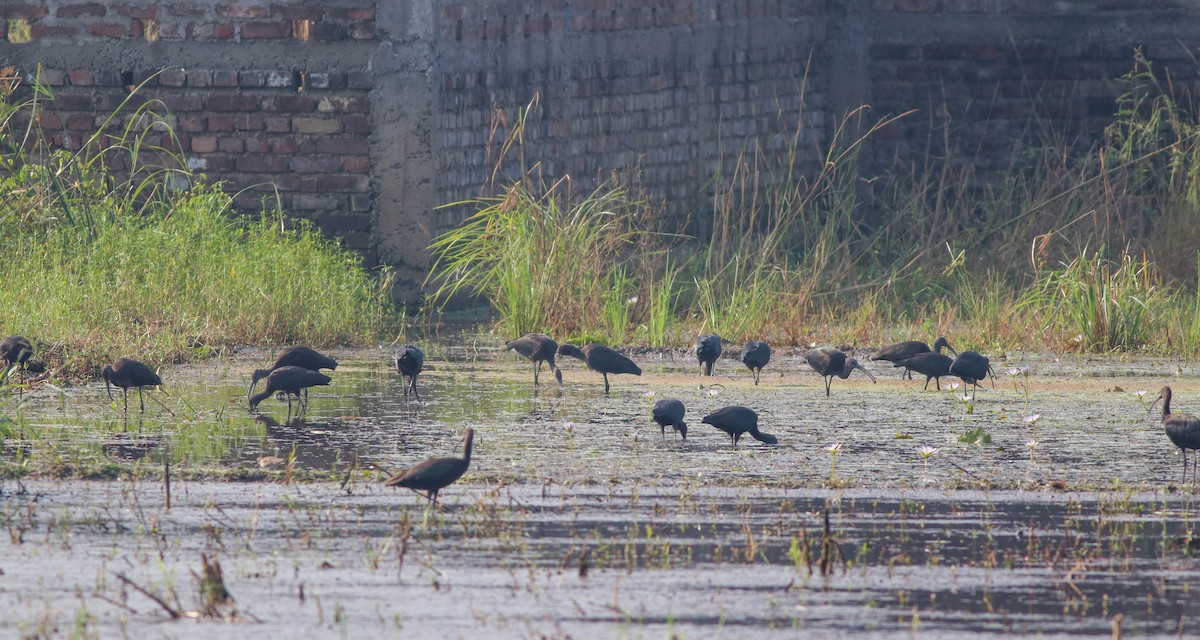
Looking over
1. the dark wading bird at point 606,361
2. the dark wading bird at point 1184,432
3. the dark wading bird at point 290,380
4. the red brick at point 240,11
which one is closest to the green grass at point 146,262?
the red brick at point 240,11

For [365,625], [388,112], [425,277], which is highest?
[388,112]

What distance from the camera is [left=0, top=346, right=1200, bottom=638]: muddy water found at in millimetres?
6023

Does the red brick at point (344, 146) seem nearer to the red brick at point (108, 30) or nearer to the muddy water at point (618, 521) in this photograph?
the red brick at point (108, 30)

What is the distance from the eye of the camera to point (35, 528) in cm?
708

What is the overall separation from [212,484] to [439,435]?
141 centimetres

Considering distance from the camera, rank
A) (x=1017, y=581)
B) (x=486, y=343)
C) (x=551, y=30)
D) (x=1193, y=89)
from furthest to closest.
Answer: (x=1193, y=89) → (x=551, y=30) → (x=486, y=343) → (x=1017, y=581)

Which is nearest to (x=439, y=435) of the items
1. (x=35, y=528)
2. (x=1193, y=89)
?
(x=35, y=528)

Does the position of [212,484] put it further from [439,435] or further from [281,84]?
[281,84]

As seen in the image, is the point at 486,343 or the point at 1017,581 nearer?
the point at 1017,581

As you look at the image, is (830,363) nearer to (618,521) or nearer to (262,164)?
(618,521)

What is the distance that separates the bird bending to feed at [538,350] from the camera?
35.1 feet

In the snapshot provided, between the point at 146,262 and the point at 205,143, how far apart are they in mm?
1777

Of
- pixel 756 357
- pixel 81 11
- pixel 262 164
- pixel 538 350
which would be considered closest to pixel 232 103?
pixel 262 164

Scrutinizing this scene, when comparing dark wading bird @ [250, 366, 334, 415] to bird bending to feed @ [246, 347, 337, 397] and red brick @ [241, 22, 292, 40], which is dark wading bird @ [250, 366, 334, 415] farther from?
red brick @ [241, 22, 292, 40]
